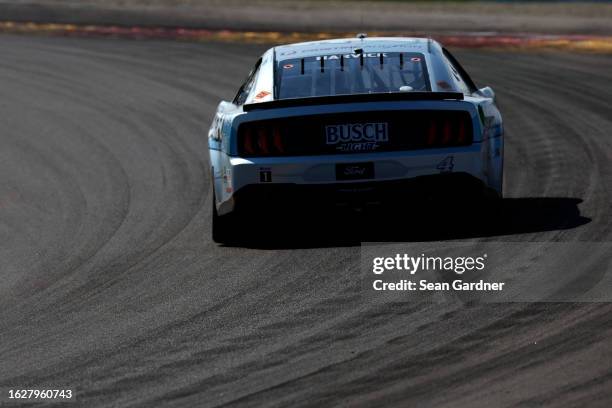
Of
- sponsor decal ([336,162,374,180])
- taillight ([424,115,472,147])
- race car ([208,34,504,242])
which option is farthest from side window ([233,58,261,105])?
taillight ([424,115,472,147])

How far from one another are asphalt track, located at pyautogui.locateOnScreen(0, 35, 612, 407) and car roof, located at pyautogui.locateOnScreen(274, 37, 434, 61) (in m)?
1.22

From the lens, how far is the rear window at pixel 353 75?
31.3 feet

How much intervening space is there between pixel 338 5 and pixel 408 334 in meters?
20.9

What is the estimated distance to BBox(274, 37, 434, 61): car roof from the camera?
33.0 ft

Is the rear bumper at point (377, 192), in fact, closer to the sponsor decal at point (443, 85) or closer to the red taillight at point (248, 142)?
the red taillight at point (248, 142)

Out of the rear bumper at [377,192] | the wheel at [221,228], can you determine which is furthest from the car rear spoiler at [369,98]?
the wheel at [221,228]

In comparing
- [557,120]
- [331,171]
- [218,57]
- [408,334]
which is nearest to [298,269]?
[331,171]

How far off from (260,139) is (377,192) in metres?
0.84

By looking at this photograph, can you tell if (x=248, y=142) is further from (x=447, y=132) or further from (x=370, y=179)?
(x=447, y=132)

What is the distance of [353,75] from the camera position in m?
9.69

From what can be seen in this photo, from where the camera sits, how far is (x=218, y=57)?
20562mm

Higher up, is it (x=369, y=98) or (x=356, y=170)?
(x=369, y=98)

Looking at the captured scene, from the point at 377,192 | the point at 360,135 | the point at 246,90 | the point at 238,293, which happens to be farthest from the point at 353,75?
the point at 238,293

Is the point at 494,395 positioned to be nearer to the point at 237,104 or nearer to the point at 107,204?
the point at 237,104
